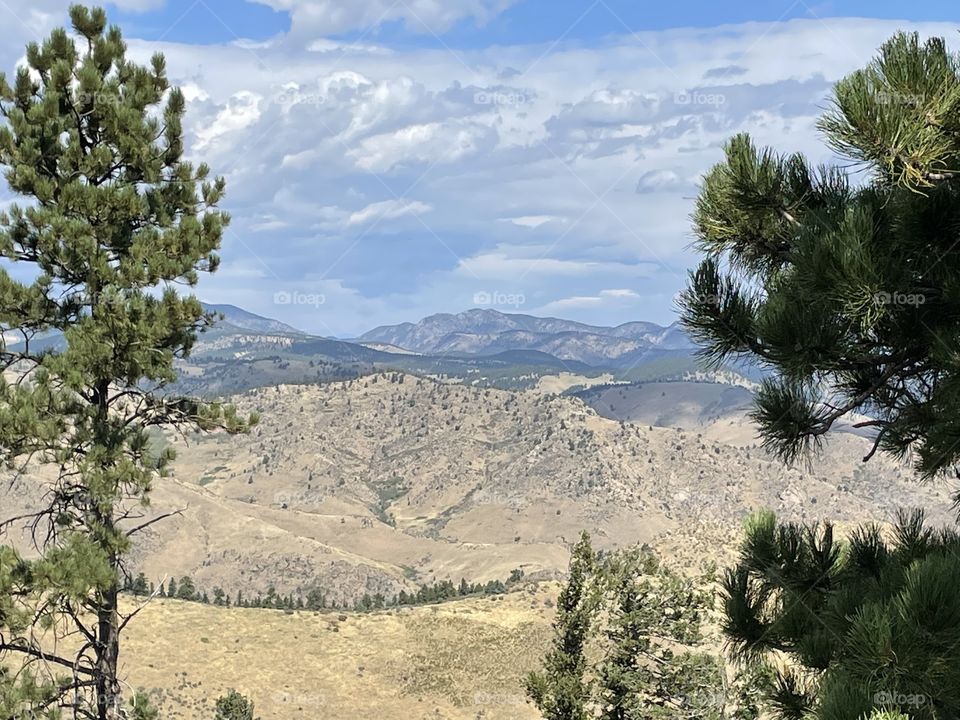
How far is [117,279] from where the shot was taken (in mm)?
9773

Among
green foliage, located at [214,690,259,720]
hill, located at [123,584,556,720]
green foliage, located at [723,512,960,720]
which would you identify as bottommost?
hill, located at [123,584,556,720]

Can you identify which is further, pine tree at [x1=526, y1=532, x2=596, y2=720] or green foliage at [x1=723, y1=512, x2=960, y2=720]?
pine tree at [x1=526, y1=532, x2=596, y2=720]

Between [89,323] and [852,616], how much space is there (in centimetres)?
912

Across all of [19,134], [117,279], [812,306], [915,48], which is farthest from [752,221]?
[19,134]

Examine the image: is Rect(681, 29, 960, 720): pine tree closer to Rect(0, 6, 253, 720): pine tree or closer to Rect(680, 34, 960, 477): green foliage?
Rect(680, 34, 960, 477): green foliage

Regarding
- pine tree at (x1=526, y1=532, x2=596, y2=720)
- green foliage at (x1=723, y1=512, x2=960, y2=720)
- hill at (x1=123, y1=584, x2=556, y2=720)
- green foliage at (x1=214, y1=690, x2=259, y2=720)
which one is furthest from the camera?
hill at (x1=123, y1=584, x2=556, y2=720)

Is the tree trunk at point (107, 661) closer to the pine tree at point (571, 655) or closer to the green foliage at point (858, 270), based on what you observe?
the green foliage at point (858, 270)

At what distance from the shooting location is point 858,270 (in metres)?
5.14

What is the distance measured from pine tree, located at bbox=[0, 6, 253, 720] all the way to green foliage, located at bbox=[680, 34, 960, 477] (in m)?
6.97

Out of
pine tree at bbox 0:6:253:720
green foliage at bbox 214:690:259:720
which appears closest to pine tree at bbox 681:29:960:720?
pine tree at bbox 0:6:253:720

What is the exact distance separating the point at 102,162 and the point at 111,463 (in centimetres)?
399

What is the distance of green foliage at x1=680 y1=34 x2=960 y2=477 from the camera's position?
4902mm

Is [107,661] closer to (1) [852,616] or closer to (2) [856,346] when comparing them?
(1) [852,616]


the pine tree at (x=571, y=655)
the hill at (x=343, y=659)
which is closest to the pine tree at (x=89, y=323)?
the pine tree at (x=571, y=655)
